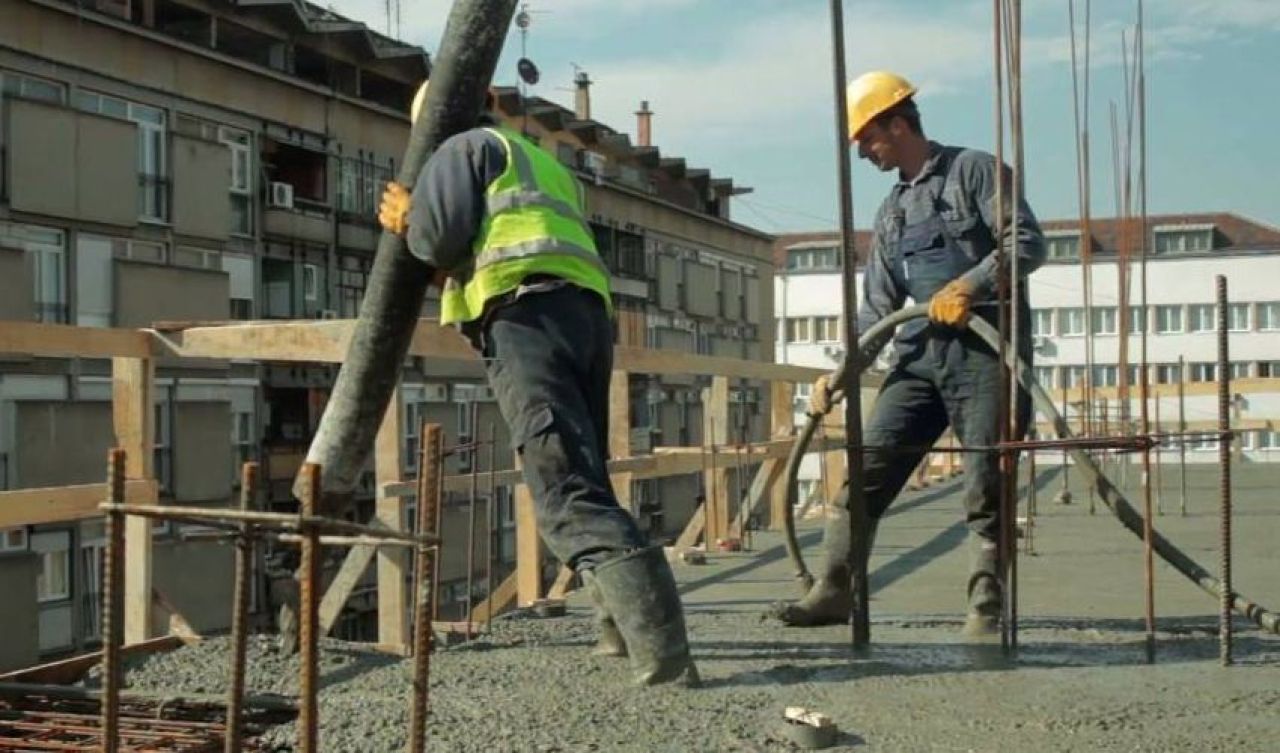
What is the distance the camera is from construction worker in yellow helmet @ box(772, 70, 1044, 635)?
4.62m

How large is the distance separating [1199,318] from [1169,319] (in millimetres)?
1241

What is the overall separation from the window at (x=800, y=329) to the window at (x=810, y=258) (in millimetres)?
3628

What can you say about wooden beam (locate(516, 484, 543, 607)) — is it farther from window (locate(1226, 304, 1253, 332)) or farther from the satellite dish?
window (locate(1226, 304, 1253, 332))

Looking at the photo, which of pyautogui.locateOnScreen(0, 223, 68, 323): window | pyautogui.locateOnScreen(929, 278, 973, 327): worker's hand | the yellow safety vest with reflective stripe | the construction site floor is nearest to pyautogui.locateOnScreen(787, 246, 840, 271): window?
pyautogui.locateOnScreen(0, 223, 68, 323): window

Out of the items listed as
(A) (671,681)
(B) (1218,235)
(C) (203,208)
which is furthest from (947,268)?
(B) (1218,235)

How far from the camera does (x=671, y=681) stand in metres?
3.64

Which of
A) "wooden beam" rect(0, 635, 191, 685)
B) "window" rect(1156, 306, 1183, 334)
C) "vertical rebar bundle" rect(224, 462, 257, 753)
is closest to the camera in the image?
"vertical rebar bundle" rect(224, 462, 257, 753)

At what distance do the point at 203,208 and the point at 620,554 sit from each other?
3197 cm

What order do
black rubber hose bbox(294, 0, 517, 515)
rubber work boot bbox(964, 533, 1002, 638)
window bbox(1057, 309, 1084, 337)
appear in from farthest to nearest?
window bbox(1057, 309, 1084, 337)
rubber work boot bbox(964, 533, 1002, 638)
black rubber hose bbox(294, 0, 517, 515)

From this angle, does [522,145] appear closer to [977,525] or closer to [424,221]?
[424,221]

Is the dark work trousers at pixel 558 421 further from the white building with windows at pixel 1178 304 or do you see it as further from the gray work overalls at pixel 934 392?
the white building with windows at pixel 1178 304

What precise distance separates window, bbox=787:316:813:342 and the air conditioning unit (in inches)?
1458

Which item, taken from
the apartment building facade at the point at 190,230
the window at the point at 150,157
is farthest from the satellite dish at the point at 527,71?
the window at the point at 150,157

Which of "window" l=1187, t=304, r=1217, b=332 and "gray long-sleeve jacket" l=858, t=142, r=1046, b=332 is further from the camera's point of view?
"window" l=1187, t=304, r=1217, b=332
